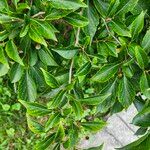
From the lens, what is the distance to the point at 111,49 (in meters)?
1.47

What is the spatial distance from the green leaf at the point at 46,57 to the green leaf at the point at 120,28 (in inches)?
9.8

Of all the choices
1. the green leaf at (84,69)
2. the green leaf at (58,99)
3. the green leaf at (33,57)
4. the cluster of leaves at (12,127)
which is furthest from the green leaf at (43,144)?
the cluster of leaves at (12,127)

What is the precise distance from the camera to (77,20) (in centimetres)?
142

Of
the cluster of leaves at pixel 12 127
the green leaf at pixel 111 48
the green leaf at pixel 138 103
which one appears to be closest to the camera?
the green leaf at pixel 111 48

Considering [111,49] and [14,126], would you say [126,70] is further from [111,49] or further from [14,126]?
[14,126]

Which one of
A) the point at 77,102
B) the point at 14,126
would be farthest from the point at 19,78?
the point at 14,126

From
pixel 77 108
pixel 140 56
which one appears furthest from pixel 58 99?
pixel 140 56

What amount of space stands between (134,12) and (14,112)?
2.16 m

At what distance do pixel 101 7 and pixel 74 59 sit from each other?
8.6 inches

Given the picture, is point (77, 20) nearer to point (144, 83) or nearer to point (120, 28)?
point (120, 28)

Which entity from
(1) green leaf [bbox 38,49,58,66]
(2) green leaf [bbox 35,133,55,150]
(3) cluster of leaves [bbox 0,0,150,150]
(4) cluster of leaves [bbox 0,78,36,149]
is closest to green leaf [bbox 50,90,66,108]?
(3) cluster of leaves [bbox 0,0,150,150]

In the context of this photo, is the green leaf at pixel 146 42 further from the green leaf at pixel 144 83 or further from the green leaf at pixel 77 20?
the green leaf at pixel 77 20

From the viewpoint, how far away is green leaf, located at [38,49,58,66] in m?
1.49

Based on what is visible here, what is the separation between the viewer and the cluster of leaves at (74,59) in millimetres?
1306
